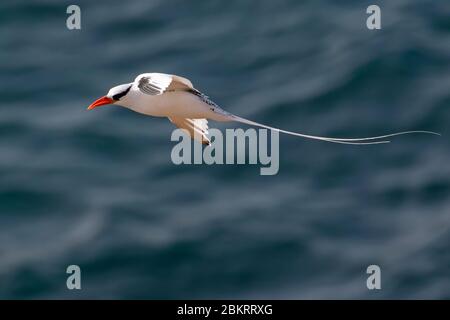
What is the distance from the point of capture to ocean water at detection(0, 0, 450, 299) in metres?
22.9

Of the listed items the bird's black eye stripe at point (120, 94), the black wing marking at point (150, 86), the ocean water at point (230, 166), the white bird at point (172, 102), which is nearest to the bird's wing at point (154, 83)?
the black wing marking at point (150, 86)

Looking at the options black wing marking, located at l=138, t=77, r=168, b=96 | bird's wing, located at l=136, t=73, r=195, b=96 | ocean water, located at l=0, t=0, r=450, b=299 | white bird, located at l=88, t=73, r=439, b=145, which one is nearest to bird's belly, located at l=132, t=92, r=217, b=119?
white bird, located at l=88, t=73, r=439, b=145

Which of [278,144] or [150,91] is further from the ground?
[278,144]

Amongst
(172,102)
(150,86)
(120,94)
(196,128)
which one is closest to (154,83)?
(150,86)

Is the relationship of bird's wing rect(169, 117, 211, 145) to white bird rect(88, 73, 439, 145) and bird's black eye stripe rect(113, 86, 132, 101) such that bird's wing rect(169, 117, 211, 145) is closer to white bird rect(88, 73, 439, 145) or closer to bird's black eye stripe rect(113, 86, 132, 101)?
white bird rect(88, 73, 439, 145)

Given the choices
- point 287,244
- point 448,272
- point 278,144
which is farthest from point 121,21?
point 448,272

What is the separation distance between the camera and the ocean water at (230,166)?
75.2ft

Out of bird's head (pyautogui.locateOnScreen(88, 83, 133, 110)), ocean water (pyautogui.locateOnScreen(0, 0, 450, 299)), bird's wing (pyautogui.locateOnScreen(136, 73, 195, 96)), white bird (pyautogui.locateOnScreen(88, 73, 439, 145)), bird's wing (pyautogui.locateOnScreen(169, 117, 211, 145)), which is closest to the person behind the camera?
bird's wing (pyautogui.locateOnScreen(136, 73, 195, 96))

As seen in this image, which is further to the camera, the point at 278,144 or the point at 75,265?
the point at 278,144

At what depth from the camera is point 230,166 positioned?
77.5ft

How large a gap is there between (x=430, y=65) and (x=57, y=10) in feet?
21.2
